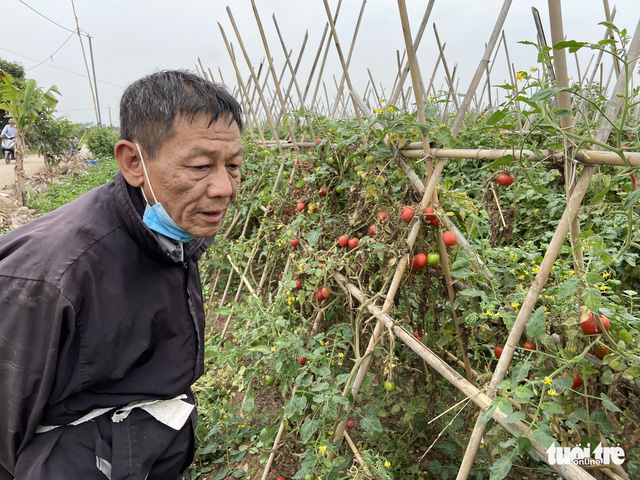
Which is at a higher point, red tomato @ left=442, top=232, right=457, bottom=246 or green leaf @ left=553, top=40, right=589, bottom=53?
green leaf @ left=553, top=40, right=589, bottom=53

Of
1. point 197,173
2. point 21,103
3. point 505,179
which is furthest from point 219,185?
point 21,103

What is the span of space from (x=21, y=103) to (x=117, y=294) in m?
7.27

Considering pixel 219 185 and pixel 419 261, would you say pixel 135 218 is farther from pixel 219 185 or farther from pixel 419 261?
pixel 419 261

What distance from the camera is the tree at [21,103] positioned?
6.08 metres

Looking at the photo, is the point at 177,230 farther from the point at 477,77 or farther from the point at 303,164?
the point at 303,164

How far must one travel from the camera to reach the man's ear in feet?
3.68

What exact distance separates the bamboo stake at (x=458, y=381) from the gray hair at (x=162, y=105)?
0.87 meters

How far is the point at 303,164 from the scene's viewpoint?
9.79ft

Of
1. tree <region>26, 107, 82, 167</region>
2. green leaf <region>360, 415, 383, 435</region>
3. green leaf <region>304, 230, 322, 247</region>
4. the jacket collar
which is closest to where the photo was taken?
the jacket collar

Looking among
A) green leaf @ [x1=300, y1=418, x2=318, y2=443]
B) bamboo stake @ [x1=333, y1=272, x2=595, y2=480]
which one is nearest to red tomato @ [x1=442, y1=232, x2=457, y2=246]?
bamboo stake @ [x1=333, y1=272, x2=595, y2=480]

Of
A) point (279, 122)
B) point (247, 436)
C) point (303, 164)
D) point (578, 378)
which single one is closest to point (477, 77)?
point (578, 378)

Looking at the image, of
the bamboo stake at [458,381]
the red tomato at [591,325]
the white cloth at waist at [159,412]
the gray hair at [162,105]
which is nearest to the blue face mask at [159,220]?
the gray hair at [162,105]

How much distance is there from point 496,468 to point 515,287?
59 cm

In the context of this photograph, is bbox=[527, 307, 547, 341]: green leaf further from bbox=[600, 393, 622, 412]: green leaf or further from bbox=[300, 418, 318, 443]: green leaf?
bbox=[300, 418, 318, 443]: green leaf
